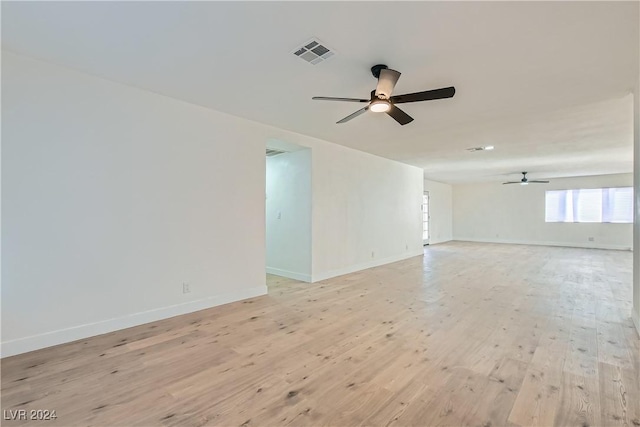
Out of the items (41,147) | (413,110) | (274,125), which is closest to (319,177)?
(274,125)

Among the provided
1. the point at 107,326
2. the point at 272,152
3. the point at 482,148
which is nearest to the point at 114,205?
the point at 107,326

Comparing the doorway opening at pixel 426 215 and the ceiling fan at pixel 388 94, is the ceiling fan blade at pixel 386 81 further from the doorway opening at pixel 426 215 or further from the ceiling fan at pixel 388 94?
the doorway opening at pixel 426 215

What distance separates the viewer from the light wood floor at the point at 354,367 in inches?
71.2

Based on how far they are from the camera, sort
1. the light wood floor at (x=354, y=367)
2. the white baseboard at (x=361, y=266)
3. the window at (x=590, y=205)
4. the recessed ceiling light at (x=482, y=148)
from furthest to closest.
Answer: the window at (x=590, y=205), the recessed ceiling light at (x=482, y=148), the white baseboard at (x=361, y=266), the light wood floor at (x=354, y=367)

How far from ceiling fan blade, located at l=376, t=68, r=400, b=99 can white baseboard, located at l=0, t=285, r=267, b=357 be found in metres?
3.06

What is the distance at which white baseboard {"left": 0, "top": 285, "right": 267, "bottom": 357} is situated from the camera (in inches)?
99.9

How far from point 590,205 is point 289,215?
10615 mm

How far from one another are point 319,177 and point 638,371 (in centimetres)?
430

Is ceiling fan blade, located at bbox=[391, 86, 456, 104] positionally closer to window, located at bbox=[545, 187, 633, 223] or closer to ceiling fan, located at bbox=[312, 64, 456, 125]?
ceiling fan, located at bbox=[312, 64, 456, 125]

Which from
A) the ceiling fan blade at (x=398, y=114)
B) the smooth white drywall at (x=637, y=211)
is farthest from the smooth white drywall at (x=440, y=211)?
the ceiling fan blade at (x=398, y=114)

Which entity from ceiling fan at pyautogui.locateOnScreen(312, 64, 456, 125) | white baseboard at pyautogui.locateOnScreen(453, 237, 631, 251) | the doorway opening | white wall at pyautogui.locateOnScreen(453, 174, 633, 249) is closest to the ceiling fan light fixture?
ceiling fan at pyautogui.locateOnScreen(312, 64, 456, 125)

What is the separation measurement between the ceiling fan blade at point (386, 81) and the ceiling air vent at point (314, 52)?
46 centimetres

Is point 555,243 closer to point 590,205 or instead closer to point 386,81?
point 590,205

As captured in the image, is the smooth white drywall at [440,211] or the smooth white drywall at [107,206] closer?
the smooth white drywall at [107,206]
